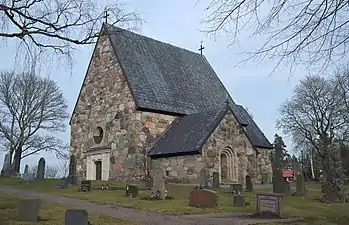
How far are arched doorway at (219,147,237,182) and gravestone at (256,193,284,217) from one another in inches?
416

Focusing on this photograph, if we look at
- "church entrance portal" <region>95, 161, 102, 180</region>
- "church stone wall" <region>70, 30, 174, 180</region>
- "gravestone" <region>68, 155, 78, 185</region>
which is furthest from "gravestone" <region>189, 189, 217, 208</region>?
"church entrance portal" <region>95, 161, 102, 180</region>

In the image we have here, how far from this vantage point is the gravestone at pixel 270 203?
1056cm

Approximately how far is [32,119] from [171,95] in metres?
16.0

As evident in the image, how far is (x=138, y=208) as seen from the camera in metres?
11.5

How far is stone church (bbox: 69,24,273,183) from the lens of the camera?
2102 centimetres

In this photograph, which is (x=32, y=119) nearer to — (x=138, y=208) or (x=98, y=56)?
(x=98, y=56)

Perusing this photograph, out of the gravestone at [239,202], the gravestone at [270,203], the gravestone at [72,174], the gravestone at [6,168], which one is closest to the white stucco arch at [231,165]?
the gravestone at [72,174]

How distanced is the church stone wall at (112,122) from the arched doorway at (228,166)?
4.29 meters

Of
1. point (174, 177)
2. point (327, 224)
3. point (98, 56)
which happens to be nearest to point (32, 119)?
point (98, 56)

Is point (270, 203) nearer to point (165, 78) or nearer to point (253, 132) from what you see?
point (165, 78)

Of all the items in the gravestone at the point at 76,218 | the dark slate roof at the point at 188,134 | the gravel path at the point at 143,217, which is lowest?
the gravel path at the point at 143,217

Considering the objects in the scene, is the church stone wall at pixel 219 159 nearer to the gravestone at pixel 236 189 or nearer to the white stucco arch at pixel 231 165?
the white stucco arch at pixel 231 165

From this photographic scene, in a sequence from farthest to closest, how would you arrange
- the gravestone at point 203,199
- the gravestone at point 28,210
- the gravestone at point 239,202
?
the gravestone at point 239,202 < the gravestone at point 203,199 < the gravestone at point 28,210

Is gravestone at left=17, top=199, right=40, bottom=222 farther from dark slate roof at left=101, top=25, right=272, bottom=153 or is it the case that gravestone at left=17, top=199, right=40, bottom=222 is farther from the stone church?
dark slate roof at left=101, top=25, right=272, bottom=153
